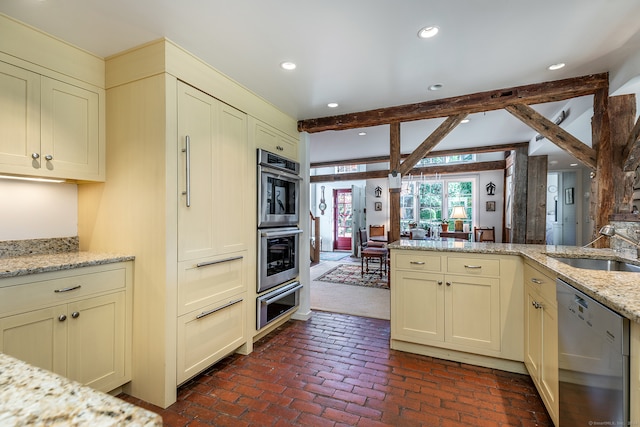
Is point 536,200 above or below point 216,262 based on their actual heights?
above

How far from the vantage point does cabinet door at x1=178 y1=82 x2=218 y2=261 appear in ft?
6.41

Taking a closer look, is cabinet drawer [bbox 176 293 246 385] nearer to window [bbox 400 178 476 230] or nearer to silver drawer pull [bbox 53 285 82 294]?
silver drawer pull [bbox 53 285 82 294]

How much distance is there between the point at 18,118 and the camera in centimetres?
172

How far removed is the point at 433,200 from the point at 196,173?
7.25 m

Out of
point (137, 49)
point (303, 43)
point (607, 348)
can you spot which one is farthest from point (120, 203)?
point (607, 348)

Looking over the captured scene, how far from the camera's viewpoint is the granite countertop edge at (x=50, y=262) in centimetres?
149

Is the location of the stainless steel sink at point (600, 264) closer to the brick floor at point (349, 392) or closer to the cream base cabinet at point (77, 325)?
the brick floor at point (349, 392)

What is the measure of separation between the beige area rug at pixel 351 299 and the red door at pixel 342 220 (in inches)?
191

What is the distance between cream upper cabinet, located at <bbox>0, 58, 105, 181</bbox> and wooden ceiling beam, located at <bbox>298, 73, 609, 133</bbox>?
202 cm

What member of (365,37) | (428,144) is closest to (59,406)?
(365,37)

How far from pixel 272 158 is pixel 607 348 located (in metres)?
2.53

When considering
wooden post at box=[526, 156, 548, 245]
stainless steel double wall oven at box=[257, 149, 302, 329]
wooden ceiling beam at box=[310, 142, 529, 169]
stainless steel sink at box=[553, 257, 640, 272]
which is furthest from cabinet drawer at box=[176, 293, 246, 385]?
wooden post at box=[526, 156, 548, 245]

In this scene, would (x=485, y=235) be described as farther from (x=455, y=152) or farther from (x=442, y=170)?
(x=455, y=152)

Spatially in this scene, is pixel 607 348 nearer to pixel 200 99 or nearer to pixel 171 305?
pixel 171 305
